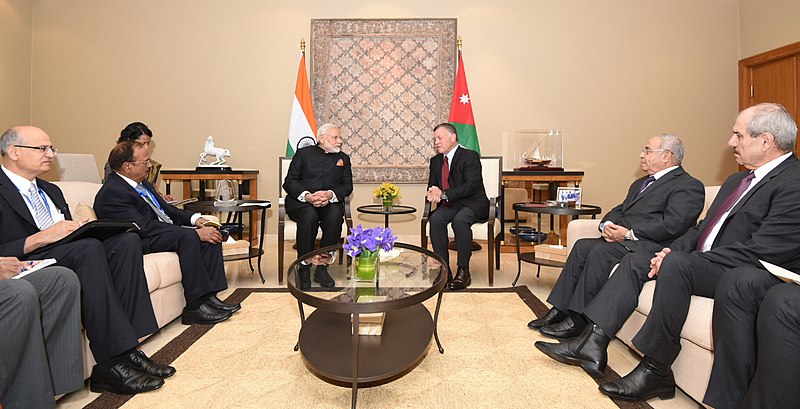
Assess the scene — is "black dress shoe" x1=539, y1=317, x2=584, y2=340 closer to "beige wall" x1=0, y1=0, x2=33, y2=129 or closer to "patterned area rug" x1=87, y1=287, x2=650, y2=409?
"patterned area rug" x1=87, y1=287, x2=650, y2=409

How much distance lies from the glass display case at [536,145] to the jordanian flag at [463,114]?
57 cm

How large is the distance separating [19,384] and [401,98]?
4.72m

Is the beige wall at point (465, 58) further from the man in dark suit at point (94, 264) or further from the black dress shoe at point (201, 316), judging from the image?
the man in dark suit at point (94, 264)

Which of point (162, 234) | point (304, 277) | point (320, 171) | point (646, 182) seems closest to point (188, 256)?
point (162, 234)

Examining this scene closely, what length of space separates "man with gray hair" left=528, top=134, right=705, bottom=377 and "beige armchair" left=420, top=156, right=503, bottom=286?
1.11 meters

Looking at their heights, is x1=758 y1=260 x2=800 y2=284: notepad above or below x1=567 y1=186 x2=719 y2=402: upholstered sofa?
above

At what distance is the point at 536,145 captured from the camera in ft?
18.9

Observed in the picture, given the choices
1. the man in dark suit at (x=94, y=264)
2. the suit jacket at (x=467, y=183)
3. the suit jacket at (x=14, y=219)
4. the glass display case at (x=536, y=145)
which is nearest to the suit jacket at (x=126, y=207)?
the man in dark suit at (x=94, y=264)

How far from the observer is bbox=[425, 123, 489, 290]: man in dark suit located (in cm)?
382

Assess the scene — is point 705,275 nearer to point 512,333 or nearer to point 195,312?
point 512,333

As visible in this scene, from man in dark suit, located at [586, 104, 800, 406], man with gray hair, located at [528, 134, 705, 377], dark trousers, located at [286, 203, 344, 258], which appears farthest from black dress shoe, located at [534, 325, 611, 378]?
dark trousers, located at [286, 203, 344, 258]

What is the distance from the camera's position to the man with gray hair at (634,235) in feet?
8.24

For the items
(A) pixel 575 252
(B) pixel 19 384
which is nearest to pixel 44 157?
(B) pixel 19 384

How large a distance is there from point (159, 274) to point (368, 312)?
1463 mm
